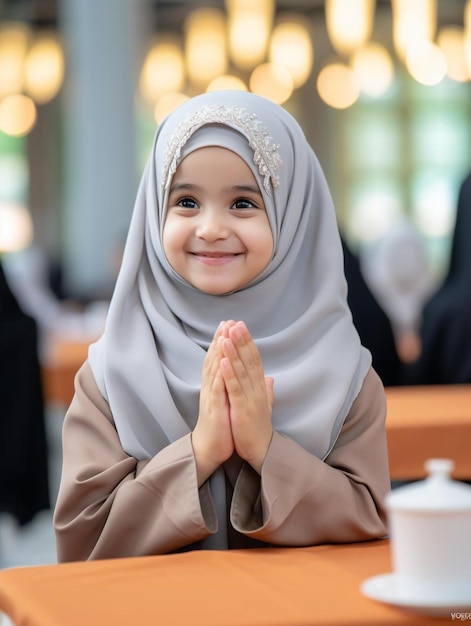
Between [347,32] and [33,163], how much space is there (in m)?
6.64

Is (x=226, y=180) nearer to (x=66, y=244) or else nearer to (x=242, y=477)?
(x=242, y=477)

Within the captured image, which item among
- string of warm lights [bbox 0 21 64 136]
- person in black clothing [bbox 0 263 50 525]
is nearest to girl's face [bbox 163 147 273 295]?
person in black clothing [bbox 0 263 50 525]

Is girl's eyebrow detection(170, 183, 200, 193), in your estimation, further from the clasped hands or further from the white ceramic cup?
the white ceramic cup

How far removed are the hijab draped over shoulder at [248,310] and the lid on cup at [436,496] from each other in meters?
0.39

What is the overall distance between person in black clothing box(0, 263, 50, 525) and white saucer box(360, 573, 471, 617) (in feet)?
10.2

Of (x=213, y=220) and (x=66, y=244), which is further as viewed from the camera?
(x=66, y=244)

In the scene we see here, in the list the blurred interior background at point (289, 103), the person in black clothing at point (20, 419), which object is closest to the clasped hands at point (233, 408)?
the person in black clothing at point (20, 419)

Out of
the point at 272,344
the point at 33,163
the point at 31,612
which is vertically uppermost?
the point at 33,163

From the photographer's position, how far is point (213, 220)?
A: 5.21 ft

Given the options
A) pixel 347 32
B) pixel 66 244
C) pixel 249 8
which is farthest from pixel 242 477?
pixel 66 244

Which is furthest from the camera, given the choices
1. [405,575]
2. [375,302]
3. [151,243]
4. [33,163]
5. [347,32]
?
[33,163]

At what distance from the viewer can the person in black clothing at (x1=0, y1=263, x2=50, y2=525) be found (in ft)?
14.0

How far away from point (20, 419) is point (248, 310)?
284cm

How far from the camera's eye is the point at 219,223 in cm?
159
